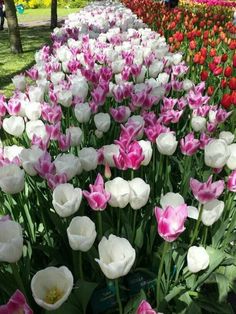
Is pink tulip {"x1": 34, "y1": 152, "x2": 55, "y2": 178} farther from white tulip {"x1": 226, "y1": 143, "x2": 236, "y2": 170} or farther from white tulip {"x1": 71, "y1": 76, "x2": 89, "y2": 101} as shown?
white tulip {"x1": 71, "y1": 76, "x2": 89, "y2": 101}

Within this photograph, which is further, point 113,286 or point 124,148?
point 124,148

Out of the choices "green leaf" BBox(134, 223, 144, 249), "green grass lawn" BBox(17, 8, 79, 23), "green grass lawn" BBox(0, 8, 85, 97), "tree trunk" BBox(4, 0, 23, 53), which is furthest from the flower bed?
"green grass lawn" BBox(17, 8, 79, 23)

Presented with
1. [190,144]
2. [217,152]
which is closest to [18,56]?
[190,144]

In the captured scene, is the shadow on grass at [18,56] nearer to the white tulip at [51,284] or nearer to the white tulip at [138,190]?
the white tulip at [138,190]

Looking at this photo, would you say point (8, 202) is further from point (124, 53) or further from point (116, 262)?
point (124, 53)

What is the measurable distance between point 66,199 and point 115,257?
15.7 inches

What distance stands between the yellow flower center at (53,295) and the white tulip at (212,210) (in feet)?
2.40

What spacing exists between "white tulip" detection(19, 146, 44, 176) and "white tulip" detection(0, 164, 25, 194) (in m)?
0.16

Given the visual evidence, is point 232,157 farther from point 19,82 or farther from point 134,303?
point 19,82

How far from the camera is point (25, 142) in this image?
2904 mm

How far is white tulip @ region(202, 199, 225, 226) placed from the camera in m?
1.72

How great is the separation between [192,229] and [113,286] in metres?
0.61

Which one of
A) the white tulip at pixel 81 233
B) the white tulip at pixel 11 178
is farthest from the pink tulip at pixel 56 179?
the white tulip at pixel 81 233

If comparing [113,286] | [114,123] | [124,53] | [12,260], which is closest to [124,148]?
[113,286]
